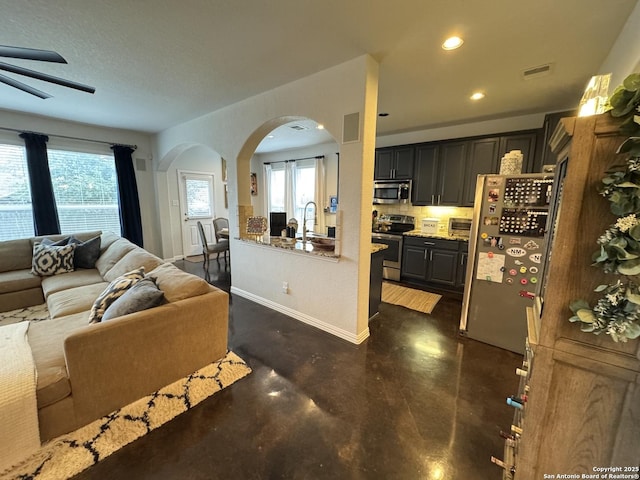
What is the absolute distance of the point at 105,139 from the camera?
472cm

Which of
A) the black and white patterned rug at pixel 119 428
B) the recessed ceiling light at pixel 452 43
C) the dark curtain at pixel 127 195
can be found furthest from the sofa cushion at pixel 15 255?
the recessed ceiling light at pixel 452 43

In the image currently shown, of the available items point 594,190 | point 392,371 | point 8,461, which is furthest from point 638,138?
point 8,461

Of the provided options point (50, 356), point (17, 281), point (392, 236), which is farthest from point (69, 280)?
point (392, 236)

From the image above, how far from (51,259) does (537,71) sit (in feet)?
19.4

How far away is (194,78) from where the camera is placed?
2652mm

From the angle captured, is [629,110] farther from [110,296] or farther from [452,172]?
[452,172]

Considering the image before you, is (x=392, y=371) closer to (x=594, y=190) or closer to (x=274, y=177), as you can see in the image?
(x=594, y=190)

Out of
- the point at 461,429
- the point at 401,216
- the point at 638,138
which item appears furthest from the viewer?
the point at 401,216

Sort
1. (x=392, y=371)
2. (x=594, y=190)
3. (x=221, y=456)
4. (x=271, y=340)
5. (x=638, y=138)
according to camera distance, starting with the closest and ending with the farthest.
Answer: (x=638, y=138) → (x=594, y=190) → (x=221, y=456) → (x=392, y=371) → (x=271, y=340)

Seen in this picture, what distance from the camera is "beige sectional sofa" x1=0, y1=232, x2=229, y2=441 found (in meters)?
1.49

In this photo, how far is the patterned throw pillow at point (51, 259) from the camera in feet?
10.3

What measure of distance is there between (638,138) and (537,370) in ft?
2.76

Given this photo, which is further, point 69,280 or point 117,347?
point 69,280

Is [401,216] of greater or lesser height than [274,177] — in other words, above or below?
below
